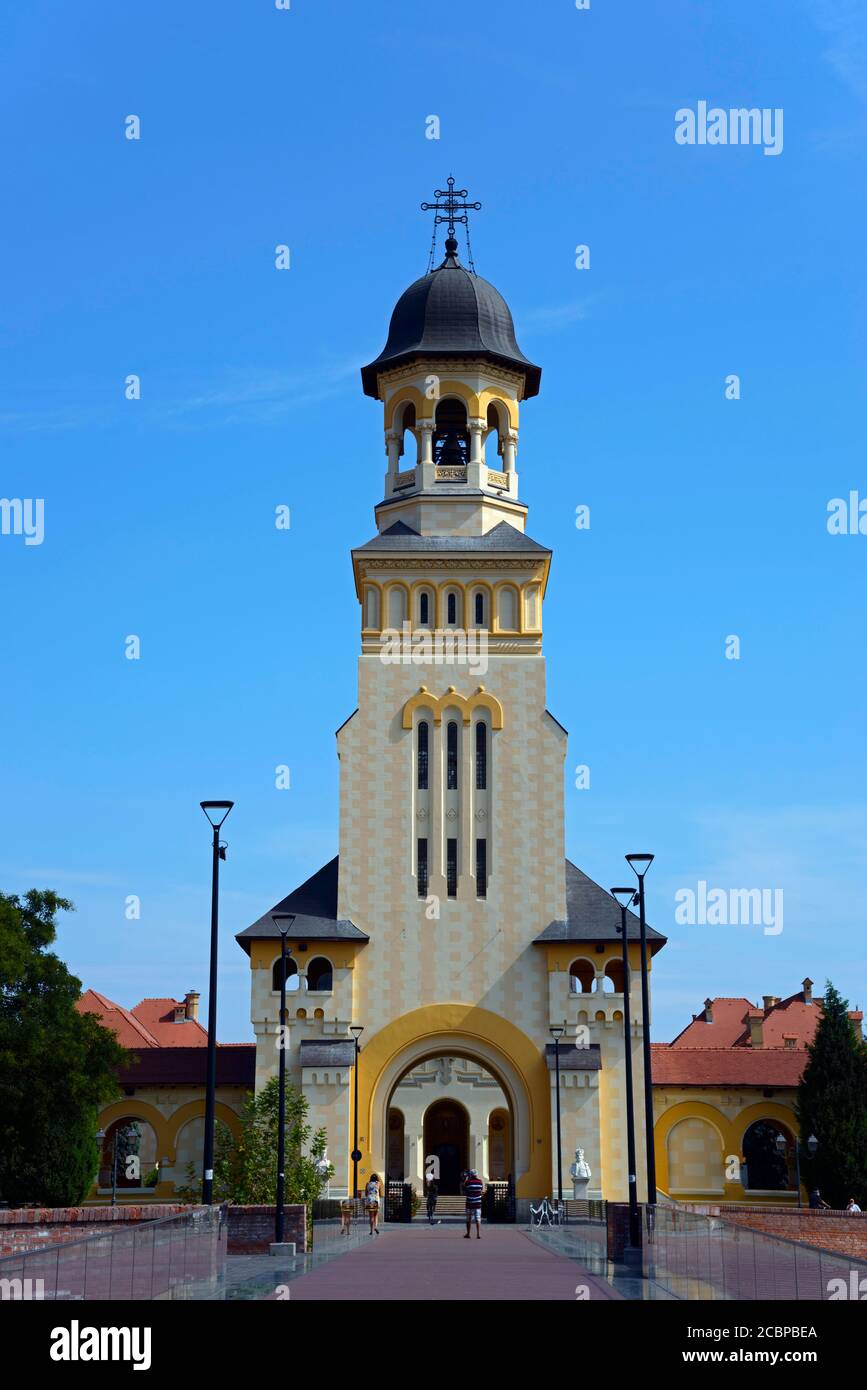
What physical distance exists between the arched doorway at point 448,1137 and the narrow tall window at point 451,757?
1065 inches

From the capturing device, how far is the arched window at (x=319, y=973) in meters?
52.9

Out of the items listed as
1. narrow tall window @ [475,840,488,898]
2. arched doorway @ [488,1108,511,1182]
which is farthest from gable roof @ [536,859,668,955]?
arched doorway @ [488,1108,511,1182]

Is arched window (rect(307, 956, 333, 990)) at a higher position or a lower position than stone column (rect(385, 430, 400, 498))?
lower

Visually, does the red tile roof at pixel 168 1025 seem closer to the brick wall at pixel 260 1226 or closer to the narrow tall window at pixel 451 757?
the narrow tall window at pixel 451 757

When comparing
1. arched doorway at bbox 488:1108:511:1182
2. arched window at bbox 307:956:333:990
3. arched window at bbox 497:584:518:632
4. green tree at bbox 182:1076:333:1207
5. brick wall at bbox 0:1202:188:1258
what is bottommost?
arched doorway at bbox 488:1108:511:1182

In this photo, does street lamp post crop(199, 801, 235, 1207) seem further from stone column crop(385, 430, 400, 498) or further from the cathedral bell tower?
stone column crop(385, 430, 400, 498)

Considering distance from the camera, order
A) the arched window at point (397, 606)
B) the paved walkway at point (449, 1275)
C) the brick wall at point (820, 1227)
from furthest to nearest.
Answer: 1. the arched window at point (397, 606)
2. the brick wall at point (820, 1227)
3. the paved walkway at point (449, 1275)

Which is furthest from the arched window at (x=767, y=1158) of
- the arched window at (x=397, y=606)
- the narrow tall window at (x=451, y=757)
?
the arched window at (x=397, y=606)

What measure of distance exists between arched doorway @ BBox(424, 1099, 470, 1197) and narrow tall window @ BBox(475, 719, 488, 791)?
2700cm

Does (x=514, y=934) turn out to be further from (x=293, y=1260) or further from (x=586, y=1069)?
(x=293, y=1260)

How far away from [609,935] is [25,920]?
18.9 meters

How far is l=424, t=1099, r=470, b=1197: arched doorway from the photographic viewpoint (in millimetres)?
75812
